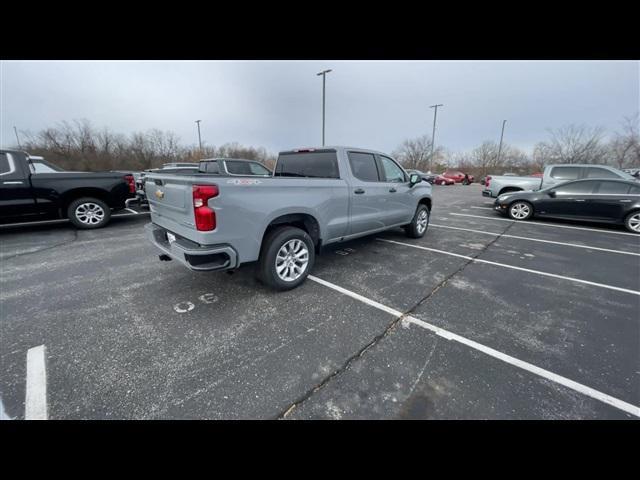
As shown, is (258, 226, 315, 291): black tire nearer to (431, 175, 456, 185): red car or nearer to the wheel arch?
the wheel arch

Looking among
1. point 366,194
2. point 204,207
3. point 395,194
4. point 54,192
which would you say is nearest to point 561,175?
point 395,194

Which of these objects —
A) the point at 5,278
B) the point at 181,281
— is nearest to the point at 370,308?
the point at 181,281

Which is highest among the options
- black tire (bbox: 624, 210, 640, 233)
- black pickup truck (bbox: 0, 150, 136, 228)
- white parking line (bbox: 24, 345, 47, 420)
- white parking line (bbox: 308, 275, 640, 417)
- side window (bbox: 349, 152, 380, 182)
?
side window (bbox: 349, 152, 380, 182)

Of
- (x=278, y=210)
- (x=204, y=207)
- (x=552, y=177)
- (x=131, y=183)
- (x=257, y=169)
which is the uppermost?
(x=257, y=169)

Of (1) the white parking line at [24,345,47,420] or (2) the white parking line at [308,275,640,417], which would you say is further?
(2) the white parking line at [308,275,640,417]

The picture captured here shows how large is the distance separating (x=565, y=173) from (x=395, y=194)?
30.5ft

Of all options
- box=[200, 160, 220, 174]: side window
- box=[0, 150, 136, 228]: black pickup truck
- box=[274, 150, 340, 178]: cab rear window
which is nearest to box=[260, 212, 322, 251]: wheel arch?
box=[274, 150, 340, 178]: cab rear window

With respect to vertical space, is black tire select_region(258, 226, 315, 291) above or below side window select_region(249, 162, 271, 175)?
below

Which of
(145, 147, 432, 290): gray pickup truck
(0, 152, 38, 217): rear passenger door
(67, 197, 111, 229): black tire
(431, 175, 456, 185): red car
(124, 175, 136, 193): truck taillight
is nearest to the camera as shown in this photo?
(145, 147, 432, 290): gray pickup truck

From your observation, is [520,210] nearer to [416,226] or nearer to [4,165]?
[416,226]

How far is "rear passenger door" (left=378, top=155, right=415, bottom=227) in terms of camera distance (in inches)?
198

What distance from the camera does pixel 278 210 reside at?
3227 millimetres

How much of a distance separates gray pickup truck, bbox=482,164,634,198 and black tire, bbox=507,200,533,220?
7.33 ft

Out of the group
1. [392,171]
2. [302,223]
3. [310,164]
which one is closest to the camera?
[302,223]
